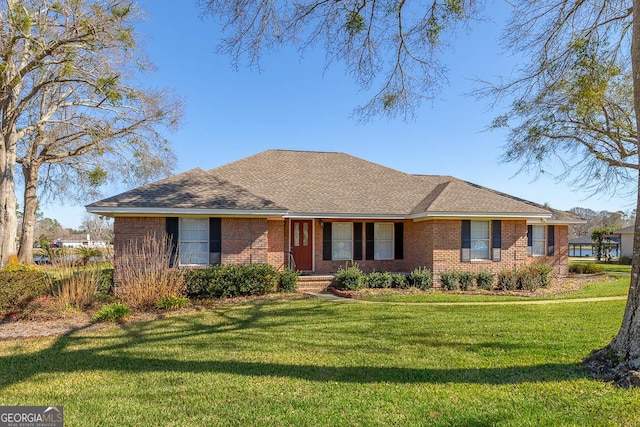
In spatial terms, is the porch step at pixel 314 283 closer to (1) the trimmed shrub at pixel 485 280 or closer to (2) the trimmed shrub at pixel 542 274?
(1) the trimmed shrub at pixel 485 280

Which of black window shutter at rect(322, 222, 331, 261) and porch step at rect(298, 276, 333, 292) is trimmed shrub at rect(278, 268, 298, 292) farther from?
black window shutter at rect(322, 222, 331, 261)

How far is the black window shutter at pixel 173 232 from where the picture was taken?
12812 mm

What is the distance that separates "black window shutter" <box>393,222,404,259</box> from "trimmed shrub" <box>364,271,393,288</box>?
2.83 m

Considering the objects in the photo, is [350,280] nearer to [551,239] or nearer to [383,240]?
[383,240]

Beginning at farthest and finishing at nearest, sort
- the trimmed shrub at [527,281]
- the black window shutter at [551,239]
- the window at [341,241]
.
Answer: the black window shutter at [551,239] → the window at [341,241] → the trimmed shrub at [527,281]

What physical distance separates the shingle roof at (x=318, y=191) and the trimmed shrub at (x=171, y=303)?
3.42m

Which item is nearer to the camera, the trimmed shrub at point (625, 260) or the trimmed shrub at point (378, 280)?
the trimmed shrub at point (378, 280)

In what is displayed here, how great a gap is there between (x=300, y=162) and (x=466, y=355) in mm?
14902

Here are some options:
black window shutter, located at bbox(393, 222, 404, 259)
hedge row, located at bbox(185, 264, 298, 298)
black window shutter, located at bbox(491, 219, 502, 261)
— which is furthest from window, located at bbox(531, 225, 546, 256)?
hedge row, located at bbox(185, 264, 298, 298)

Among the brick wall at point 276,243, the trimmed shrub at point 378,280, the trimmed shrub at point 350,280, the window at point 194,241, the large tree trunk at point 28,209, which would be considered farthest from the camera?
the large tree trunk at point 28,209

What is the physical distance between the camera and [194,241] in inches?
516

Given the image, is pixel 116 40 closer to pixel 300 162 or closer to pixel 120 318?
pixel 120 318

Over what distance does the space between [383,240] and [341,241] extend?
199 centimetres

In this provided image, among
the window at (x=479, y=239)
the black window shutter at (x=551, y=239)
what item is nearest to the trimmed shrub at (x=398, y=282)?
the window at (x=479, y=239)
